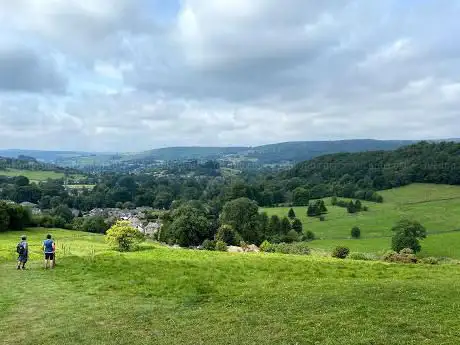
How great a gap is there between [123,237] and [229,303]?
25515 mm

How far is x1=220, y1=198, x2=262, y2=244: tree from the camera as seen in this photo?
10056 centimetres

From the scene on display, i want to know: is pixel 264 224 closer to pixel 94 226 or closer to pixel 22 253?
pixel 94 226

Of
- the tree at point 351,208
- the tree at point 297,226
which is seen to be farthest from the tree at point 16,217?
the tree at point 351,208

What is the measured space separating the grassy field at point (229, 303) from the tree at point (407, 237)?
52.9 metres

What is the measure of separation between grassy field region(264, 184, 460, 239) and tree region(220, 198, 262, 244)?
20.2 m

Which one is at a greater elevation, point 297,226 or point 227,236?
point 227,236

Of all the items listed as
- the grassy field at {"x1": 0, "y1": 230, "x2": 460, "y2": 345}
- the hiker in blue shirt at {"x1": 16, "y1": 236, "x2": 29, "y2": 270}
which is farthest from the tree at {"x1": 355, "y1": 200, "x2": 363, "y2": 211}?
the hiker in blue shirt at {"x1": 16, "y1": 236, "x2": 29, "y2": 270}

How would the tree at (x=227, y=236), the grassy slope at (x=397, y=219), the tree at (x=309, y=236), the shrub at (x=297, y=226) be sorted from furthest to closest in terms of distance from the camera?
the shrub at (x=297, y=226) < the tree at (x=309, y=236) < the grassy slope at (x=397, y=219) < the tree at (x=227, y=236)

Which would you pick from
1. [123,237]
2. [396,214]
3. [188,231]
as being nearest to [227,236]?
[188,231]

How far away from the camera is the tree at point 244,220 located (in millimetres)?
100562

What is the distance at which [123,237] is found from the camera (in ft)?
151

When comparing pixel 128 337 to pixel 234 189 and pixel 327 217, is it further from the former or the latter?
pixel 234 189

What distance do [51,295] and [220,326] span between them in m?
11.1

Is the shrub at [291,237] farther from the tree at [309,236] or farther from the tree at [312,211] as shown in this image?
the tree at [312,211]
